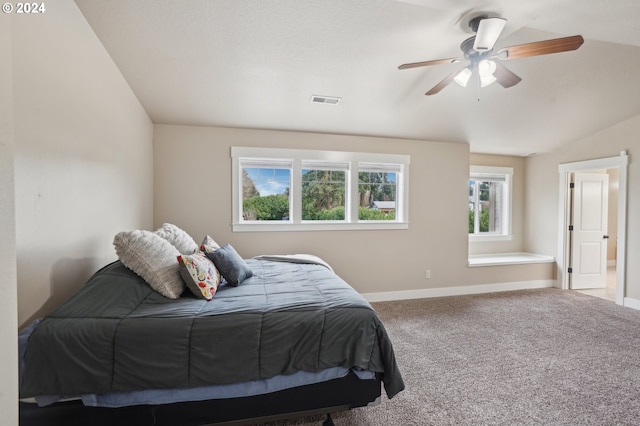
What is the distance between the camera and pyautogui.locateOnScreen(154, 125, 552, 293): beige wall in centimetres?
350

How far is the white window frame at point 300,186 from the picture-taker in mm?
3643

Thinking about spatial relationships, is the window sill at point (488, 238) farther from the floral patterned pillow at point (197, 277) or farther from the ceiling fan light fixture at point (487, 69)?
the floral patterned pillow at point (197, 277)

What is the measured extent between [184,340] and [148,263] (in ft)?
2.11

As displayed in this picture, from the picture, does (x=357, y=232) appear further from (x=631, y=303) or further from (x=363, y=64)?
(x=631, y=303)

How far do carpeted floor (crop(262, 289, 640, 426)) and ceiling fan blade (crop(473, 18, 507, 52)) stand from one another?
7.53ft

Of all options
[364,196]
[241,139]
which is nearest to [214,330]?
[241,139]

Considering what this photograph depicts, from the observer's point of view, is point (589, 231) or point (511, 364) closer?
point (511, 364)

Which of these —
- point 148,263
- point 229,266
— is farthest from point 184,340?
point 229,266

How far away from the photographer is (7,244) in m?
0.70

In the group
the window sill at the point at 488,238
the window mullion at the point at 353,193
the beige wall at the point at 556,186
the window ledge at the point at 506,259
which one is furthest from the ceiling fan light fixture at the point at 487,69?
the window sill at the point at 488,238

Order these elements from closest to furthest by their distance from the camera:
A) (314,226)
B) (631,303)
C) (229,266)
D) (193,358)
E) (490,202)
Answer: (193,358) < (229,266) < (631,303) < (314,226) < (490,202)

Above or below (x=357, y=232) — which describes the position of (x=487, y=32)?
above

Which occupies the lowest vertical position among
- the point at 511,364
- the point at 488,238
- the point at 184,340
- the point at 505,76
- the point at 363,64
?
the point at 511,364

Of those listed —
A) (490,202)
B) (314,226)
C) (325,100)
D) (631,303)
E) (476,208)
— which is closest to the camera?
(325,100)
